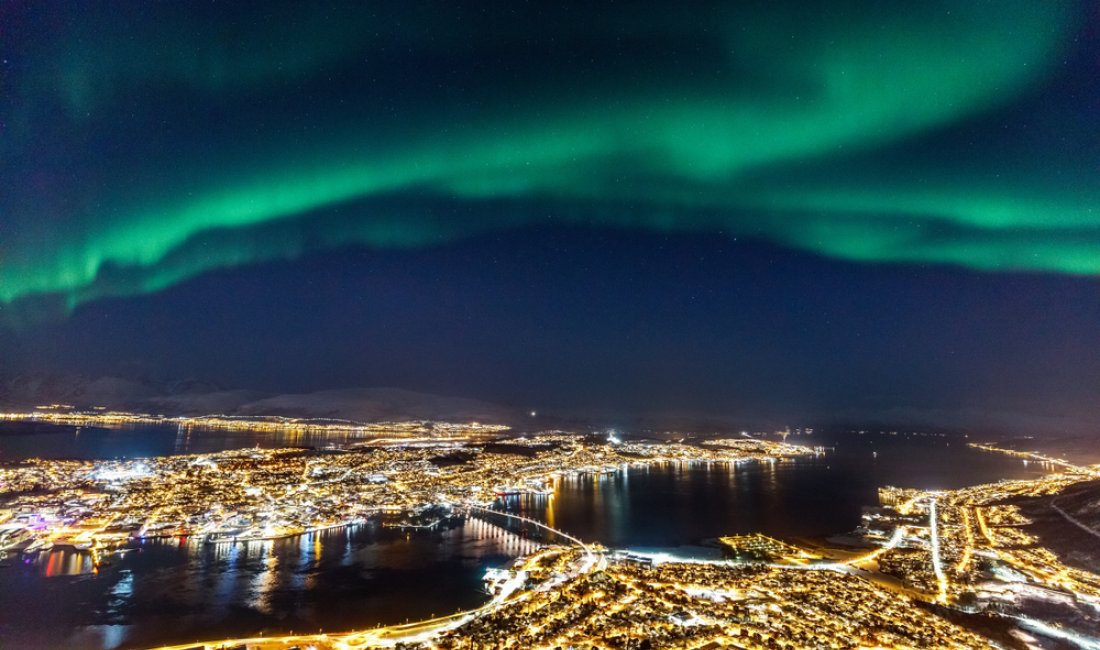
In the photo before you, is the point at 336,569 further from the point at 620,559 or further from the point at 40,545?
the point at 40,545

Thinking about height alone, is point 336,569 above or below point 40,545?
below

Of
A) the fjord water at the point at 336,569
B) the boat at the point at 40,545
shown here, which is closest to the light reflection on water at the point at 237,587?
the fjord water at the point at 336,569

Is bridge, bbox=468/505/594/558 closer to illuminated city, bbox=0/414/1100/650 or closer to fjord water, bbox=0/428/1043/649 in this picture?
illuminated city, bbox=0/414/1100/650

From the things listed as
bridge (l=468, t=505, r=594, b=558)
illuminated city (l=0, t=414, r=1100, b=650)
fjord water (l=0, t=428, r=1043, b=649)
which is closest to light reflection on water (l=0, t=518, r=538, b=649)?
fjord water (l=0, t=428, r=1043, b=649)

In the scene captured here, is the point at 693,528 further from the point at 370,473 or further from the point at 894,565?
the point at 370,473

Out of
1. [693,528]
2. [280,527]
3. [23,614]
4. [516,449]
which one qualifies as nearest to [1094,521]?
[693,528]

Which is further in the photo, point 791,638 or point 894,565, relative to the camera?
point 894,565

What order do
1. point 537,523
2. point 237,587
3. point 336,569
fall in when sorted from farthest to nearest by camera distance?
point 537,523, point 336,569, point 237,587

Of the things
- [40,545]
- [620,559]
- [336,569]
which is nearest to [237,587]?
[336,569]
